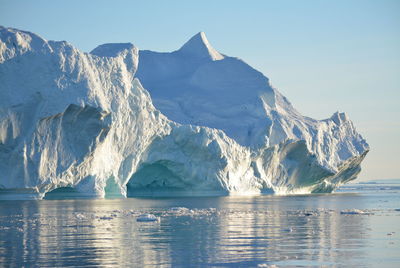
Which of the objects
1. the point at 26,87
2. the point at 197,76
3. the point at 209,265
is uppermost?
the point at 197,76

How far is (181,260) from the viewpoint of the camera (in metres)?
14.1

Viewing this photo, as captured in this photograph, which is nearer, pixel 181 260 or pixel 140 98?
pixel 181 260

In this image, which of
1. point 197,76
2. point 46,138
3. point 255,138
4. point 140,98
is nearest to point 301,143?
point 255,138

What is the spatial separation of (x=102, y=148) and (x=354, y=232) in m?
25.3

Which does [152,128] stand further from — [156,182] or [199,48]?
[199,48]

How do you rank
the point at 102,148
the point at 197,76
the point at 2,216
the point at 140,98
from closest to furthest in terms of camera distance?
1. the point at 2,216
2. the point at 102,148
3. the point at 140,98
4. the point at 197,76

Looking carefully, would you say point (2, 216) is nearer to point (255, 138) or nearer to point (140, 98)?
point (140, 98)

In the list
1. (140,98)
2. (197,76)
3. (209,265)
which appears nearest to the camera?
(209,265)

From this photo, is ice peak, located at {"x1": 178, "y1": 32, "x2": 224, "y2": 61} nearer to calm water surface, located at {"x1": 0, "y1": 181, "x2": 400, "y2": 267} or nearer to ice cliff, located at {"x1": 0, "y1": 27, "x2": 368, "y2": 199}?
ice cliff, located at {"x1": 0, "y1": 27, "x2": 368, "y2": 199}

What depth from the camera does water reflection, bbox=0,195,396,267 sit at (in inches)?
554

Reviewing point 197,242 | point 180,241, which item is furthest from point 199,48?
point 197,242

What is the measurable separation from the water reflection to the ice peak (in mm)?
41933

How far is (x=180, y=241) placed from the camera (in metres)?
17.7

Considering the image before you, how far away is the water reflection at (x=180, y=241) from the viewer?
46.1ft
